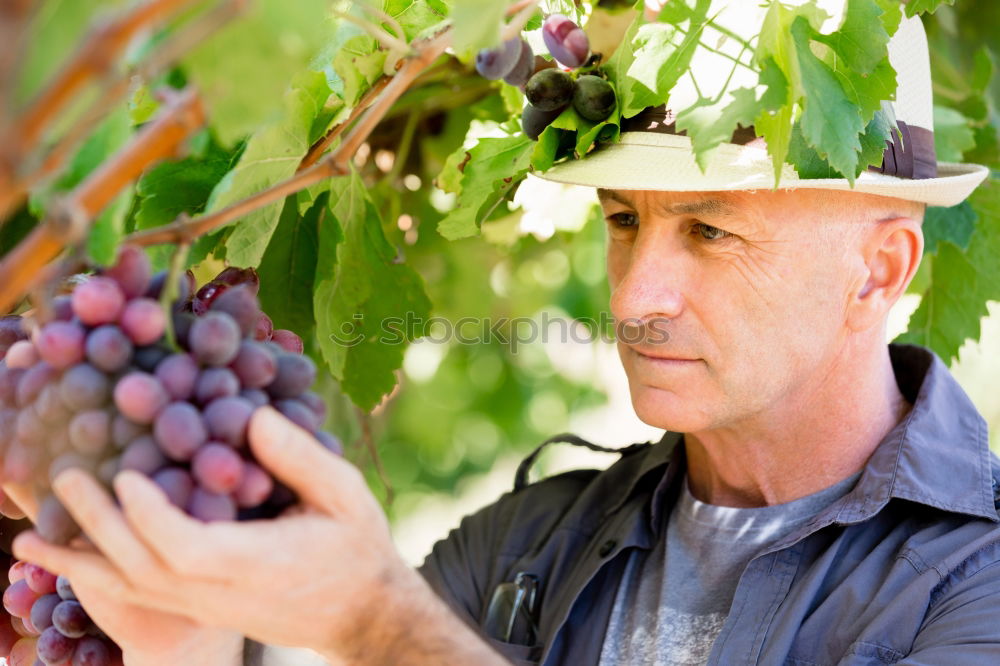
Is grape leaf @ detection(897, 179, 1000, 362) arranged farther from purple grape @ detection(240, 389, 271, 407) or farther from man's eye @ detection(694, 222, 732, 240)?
purple grape @ detection(240, 389, 271, 407)

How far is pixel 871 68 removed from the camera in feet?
3.48

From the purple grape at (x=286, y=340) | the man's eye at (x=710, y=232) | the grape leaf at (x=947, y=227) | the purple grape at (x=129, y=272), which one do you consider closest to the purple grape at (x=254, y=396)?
the purple grape at (x=129, y=272)

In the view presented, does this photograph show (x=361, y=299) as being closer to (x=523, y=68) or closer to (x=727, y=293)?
(x=523, y=68)

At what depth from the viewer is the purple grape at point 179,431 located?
652 mm

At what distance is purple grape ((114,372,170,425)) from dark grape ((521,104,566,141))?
2.48 ft

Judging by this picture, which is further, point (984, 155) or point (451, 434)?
point (451, 434)

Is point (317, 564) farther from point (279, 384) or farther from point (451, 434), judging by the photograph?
point (451, 434)

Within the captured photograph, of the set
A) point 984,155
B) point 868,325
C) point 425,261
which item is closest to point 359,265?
point 868,325

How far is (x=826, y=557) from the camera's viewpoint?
1397mm

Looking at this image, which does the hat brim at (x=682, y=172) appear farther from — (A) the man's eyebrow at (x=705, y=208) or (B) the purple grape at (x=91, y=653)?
(B) the purple grape at (x=91, y=653)

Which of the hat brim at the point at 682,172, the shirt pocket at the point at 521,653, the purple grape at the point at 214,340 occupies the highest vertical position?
the hat brim at the point at 682,172

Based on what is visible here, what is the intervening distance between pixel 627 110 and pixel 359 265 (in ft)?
1.32

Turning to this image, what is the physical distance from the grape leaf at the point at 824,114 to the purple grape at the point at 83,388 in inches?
28.1

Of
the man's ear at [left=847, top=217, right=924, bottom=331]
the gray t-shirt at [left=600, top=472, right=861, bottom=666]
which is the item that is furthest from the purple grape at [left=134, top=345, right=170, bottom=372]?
the man's ear at [left=847, top=217, right=924, bottom=331]
